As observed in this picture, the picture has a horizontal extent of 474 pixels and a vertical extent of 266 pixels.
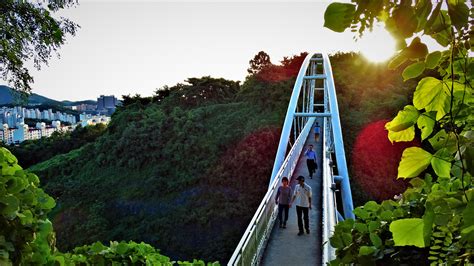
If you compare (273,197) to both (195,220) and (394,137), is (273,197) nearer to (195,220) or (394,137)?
(394,137)

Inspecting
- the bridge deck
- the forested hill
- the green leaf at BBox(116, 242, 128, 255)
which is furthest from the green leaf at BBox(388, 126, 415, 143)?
the forested hill

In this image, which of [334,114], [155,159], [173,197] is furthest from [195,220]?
[334,114]

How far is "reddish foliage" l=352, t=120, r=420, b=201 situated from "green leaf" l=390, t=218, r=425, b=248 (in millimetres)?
27288

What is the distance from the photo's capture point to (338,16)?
0.68 m

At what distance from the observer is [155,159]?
3406cm

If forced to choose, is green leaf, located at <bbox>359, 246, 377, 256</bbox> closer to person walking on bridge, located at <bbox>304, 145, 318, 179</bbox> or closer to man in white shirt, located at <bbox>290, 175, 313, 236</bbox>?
man in white shirt, located at <bbox>290, 175, 313, 236</bbox>

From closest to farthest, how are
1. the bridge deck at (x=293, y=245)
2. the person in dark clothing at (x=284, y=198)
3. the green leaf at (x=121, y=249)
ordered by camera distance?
the green leaf at (x=121, y=249)
the bridge deck at (x=293, y=245)
the person in dark clothing at (x=284, y=198)

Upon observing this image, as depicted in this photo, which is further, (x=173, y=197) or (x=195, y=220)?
(x=173, y=197)

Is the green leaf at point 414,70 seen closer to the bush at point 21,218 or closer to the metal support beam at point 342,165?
the bush at point 21,218

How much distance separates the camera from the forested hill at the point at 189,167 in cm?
2706

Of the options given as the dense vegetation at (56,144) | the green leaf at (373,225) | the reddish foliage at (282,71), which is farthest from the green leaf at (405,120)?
the dense vegetation at (56,144)

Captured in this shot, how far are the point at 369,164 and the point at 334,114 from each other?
15387 millimetres

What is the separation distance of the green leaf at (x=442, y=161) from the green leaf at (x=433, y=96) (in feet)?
0.25

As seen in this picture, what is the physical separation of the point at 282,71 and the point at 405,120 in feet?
129
